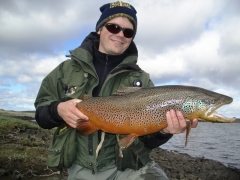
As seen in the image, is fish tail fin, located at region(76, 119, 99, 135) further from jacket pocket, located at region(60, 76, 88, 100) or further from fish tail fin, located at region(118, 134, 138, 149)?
jacket pocket, located at region(60, 76, 88, 100)

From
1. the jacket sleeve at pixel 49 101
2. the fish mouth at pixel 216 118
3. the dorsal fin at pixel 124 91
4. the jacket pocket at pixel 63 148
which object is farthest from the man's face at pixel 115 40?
the fish mouth at pixel 216 118

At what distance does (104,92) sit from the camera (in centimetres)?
406

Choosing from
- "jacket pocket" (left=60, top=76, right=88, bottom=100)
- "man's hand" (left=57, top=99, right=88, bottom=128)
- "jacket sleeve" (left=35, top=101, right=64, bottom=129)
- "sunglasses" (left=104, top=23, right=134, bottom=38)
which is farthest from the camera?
"sunglasses" (left=104, top=23, right=134, bottom=38)

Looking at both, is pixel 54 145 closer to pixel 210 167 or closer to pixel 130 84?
pixel 130 84

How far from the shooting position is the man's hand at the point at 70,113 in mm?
3421

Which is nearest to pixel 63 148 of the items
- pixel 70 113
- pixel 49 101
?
pixel 70 113

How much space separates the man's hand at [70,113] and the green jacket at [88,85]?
441 mm

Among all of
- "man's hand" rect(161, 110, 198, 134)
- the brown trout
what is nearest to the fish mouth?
the brown trout

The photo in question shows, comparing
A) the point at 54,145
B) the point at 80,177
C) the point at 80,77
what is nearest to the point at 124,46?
the point at 80,77

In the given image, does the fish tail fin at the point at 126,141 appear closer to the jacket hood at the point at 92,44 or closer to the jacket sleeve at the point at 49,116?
the jacket sleeve at the point at 49,116

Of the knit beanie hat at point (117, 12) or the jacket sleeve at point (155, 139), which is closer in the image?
the jacket sleeve at point (155, 139)

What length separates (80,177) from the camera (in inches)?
146

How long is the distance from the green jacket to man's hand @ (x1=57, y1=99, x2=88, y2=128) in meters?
0.44

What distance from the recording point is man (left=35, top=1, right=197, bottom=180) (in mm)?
3607
